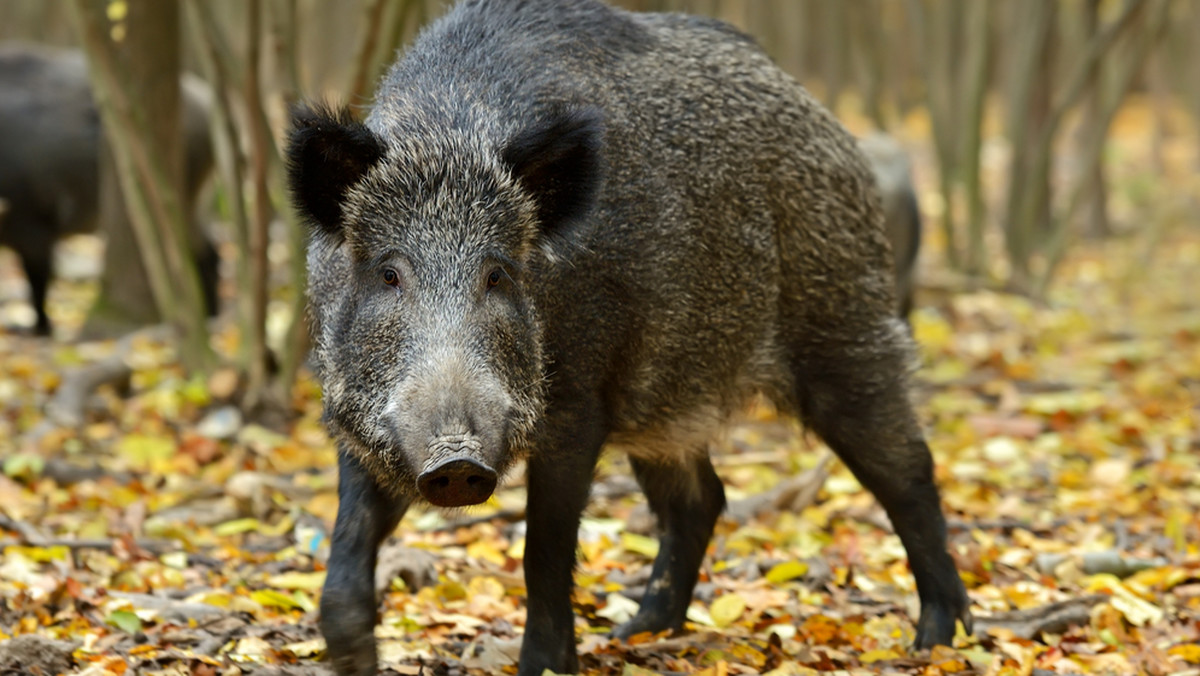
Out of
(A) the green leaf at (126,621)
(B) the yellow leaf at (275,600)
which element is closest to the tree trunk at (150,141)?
(B) the yellow leaf at (275,600)

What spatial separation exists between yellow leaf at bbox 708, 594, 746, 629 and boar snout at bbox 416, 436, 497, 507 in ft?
5.91

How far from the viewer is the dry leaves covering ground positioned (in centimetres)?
418

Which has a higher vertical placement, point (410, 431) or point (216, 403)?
point (216, 403)

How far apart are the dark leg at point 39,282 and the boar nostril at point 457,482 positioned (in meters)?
7.63

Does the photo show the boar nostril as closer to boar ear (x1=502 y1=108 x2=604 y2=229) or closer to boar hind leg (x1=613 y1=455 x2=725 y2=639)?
boar ear (x1=502 y1=108 x2=604 y2=229)

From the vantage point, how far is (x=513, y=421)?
11.0 feet

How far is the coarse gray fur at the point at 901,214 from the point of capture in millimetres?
8719

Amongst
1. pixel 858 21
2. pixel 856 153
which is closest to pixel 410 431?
pixel 856 153

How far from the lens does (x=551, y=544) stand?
3756 millimetres

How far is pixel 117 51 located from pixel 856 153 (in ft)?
12.2

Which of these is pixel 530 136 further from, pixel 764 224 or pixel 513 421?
pixel 764 224

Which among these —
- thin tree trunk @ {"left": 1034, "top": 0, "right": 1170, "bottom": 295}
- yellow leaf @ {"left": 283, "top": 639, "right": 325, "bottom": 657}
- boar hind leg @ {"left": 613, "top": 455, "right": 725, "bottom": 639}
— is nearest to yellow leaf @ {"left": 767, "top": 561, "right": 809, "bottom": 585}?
boar hind leg @ {"left": 613, "top": 455, "right": 725, "bottom": 639}

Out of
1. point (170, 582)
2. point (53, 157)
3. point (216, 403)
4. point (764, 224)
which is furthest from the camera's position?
point (53, 157)

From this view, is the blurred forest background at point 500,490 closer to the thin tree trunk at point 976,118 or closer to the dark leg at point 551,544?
the thin tree trunk at point 976,118
